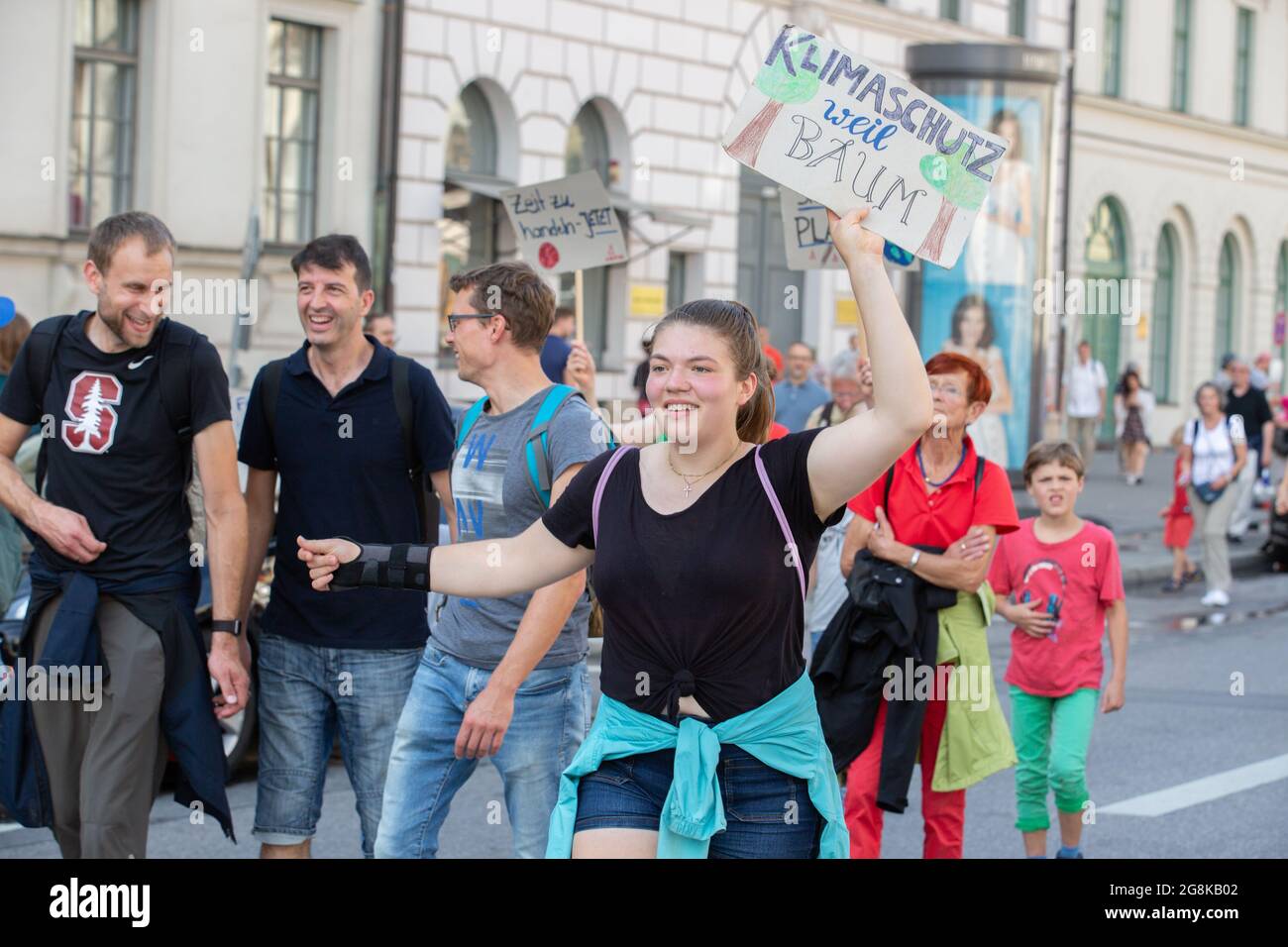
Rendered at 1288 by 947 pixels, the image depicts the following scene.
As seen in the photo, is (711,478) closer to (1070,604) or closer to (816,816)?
(816,816)

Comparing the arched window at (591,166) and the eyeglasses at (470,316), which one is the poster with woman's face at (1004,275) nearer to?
the arched window at (591,166)

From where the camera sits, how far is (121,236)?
4.98m

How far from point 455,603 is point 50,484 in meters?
1.13

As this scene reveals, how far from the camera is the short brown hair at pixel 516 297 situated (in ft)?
16.6

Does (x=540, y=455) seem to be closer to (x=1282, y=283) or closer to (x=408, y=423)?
(x=408, y=423)

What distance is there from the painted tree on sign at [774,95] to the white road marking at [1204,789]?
480cm

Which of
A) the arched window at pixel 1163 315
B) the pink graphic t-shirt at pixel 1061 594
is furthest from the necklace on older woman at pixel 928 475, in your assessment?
the arched window at pixel 1163 315

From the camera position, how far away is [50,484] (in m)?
5.06

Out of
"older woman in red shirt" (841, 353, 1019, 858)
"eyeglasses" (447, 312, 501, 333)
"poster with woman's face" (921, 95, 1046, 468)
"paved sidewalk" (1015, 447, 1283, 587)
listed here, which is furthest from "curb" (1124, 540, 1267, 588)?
"eyeglasses" (447, 312, 501, 333)

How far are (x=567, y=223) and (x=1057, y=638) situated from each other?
3505 mm

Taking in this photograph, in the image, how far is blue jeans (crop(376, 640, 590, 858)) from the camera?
16.1ft

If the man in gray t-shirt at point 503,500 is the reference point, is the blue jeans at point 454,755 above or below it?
below

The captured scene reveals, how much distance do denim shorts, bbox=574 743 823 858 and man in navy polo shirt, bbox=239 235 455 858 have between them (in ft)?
5.14
